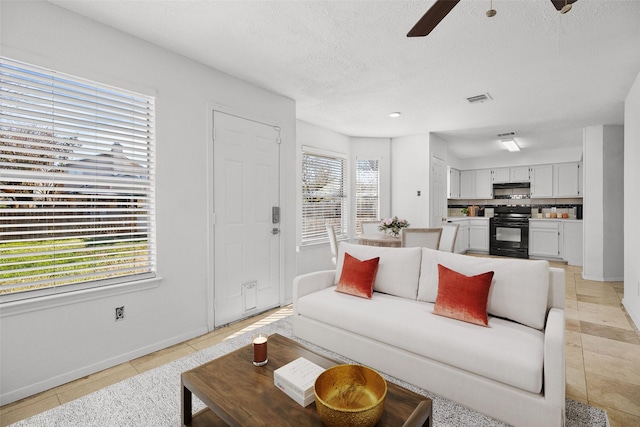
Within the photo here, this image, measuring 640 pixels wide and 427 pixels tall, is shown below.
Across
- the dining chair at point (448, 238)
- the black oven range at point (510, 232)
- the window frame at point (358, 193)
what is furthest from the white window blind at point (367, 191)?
the black oven range at point (510, 232)

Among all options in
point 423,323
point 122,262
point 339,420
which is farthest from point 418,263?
point 122,262

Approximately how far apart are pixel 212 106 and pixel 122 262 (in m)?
1.65

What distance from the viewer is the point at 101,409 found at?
77.9 inches

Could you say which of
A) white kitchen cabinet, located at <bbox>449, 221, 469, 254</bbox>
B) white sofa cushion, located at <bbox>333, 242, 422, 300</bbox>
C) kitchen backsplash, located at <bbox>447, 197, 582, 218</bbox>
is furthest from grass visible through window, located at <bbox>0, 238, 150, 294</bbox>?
kitchen backsplash, located at <bbox>447, 197, 582, 218</bbox>

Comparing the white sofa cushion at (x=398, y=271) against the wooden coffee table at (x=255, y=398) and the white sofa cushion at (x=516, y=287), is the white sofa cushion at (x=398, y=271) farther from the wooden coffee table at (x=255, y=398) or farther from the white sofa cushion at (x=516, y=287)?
the wooden coffee table at (x=255, y=398)

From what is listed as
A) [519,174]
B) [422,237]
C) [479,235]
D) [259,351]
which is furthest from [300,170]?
[519,174]

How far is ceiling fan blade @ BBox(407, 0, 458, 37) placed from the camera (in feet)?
4.57

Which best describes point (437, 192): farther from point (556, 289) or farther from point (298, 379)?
point (298, 379)

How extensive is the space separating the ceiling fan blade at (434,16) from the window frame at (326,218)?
3539 millimetres

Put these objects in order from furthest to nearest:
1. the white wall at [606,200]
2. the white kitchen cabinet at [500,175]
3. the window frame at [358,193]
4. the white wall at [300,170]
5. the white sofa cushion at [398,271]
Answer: the white kitchen cabinet at [500,175]
the window frame at [358,193]
the white wall at [606,200]
the white wall at [300,170]
the white sofa cushion at [398,271]

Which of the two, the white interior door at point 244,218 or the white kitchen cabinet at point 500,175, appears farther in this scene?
the white kitchen cabinet at point 500,175

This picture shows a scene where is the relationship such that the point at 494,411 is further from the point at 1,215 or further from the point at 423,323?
the point at 1,215

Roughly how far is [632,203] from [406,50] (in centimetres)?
311

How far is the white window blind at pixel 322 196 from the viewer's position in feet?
17.1
